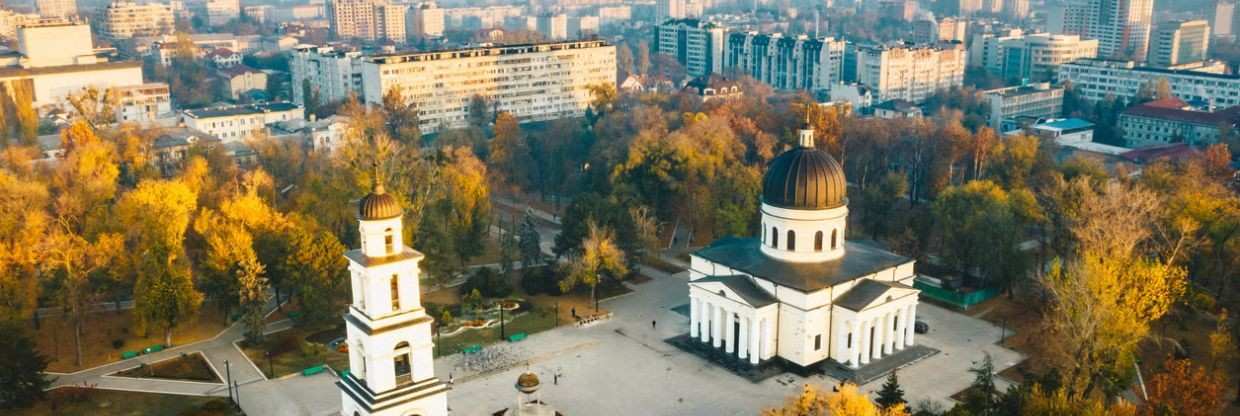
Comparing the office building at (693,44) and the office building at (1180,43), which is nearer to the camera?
the office building at (693,44)

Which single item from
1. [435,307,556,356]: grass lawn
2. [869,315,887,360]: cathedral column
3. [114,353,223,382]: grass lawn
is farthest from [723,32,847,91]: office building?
[114,353,223,382]: grass lawn

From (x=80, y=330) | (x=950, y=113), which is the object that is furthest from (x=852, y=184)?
(x=80, y=330)

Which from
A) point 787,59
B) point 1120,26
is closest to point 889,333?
point 787,59

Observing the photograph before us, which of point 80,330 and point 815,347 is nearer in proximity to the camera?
point 815,347

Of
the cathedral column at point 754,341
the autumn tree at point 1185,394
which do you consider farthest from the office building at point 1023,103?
the autumn tree at point 1185,394

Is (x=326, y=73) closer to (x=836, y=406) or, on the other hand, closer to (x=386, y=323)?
(x=386, y=323)

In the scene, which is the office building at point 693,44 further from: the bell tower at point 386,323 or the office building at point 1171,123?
the bell tower at point 386,323

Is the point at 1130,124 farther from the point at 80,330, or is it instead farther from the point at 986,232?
the point at 80,330
